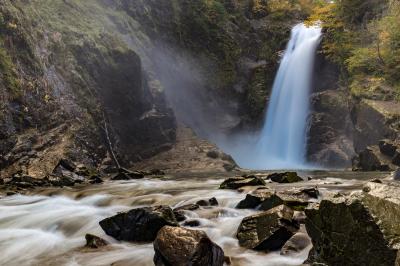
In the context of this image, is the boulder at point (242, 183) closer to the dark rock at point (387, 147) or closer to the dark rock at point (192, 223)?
the dark rock at point (192, 223)

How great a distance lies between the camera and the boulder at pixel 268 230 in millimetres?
6637

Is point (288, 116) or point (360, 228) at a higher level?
point (288, 116)

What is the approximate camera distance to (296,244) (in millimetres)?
6461

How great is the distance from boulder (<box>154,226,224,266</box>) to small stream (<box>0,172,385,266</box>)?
2.73 feet

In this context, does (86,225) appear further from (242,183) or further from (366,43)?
(366,43)

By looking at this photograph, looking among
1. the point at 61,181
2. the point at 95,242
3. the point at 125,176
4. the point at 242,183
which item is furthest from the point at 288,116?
the point at 95,242

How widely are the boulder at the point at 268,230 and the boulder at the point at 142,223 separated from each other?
135 cm

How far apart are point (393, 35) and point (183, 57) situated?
17557mm

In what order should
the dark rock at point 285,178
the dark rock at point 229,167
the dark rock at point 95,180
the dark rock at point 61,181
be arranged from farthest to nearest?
the dark rock at point 229,167
the dark rock at point 95,180
the dark rock at point 61,181
the dark rock at point 285,178

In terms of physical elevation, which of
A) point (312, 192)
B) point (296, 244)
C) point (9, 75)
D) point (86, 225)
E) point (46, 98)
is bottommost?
point (86, 225)

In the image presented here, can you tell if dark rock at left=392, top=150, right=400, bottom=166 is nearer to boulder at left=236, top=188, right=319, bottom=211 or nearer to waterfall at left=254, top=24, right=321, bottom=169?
waterfall at left=254, top=24, right=321, bottom=169

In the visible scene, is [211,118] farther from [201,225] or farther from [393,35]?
[201,225]

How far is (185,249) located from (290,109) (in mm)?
32410

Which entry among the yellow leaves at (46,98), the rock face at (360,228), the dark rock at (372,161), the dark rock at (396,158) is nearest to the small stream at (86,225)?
the rock face at (360,228)
